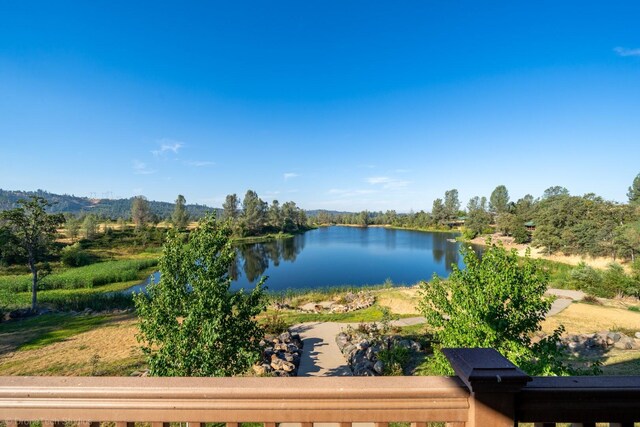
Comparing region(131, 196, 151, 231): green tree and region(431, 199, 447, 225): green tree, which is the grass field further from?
region(431, 199, 447, 225): green tree

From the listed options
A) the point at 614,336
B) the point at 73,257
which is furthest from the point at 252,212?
the point at 614,336

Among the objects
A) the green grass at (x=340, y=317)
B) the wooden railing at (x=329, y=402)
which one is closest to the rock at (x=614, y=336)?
the green grass at (x=340, y=317)

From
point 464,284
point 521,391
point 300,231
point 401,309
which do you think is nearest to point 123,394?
point 521,391

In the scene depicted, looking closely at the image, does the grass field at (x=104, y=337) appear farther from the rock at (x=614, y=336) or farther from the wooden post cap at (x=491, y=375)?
the wooden post cap at (x=491, y=375)

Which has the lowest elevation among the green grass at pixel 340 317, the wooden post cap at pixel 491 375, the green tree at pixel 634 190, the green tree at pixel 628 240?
the green grass at pixel 340 317

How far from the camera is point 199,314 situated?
5719 millimetres

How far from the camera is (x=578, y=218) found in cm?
4253

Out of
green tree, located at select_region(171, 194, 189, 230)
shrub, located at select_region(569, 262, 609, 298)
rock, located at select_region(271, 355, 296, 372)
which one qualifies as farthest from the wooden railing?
green tree, located at select_region(171, 194, 189, 230)

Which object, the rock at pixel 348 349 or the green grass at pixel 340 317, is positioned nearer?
the rock at pixel 348 349

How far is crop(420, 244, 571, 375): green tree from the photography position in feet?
17.4

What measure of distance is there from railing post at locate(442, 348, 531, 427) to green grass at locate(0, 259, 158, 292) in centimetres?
3334

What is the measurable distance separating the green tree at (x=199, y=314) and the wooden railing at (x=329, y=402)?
4.09 meters

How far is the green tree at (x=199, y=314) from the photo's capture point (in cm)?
557

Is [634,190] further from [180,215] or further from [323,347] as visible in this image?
[180,215]
